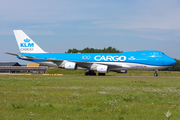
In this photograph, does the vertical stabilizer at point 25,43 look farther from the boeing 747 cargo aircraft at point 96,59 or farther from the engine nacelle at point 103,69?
the engine nacelle at point 103,69

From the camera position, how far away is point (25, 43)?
150 feet

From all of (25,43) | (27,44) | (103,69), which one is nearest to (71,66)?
(103,69)

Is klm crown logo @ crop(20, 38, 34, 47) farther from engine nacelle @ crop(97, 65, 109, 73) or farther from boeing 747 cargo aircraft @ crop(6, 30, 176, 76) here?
engine nacelle @ crop(97, 65, 109, 73)

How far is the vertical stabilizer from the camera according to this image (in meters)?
45.3

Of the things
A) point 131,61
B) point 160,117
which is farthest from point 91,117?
point 131,61

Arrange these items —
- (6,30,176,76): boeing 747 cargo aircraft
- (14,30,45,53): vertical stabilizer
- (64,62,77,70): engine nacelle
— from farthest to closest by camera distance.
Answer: (14,30,45,53): vertical stabilizer < (64,62,77,70): engine nacelle < (6,30,176,76): boeing 747 cargo aircraft

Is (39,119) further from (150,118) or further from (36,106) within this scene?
(150,118)

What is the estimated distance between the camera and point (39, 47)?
45.5 m

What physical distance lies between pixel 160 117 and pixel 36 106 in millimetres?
4524

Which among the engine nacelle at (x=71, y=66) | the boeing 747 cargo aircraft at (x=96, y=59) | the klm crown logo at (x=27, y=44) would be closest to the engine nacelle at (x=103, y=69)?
the boeing 747 cargo aircraft at (x=96, y=59)

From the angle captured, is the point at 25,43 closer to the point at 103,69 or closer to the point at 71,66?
the point at 71,66

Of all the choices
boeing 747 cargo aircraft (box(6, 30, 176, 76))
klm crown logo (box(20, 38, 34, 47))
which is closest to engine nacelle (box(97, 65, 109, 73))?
boeing 747 cargo aircraft (box(6, 30, 176, 76))

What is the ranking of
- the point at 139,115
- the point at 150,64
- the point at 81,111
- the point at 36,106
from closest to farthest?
the point at 139,115 → the point at 81,111 → the point at 36,106 → the point at 150,64

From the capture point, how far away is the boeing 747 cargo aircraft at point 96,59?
1431 inches
